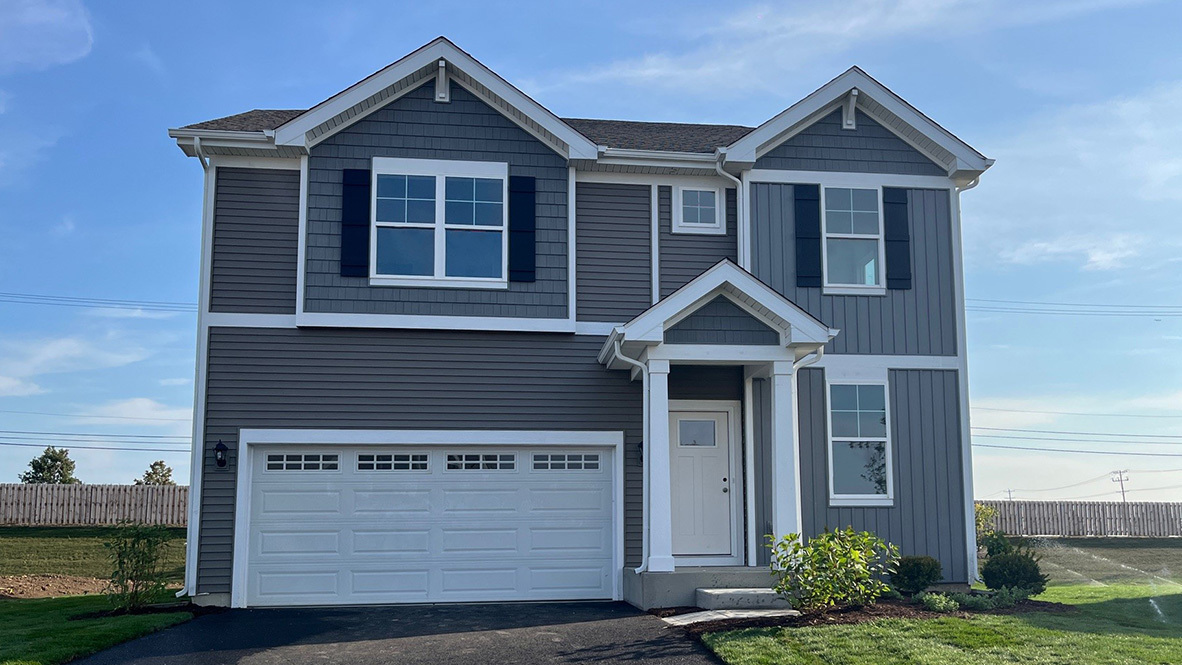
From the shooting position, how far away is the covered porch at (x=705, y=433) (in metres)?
11.7

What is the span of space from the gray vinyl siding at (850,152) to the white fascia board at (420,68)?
105 inches

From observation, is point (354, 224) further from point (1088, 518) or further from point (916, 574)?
point (1088, 518)

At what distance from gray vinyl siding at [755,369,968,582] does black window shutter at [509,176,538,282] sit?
3278 millimetres

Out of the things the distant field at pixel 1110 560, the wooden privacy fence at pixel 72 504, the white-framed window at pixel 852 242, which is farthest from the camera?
the wooden privacy fence at pixel 72 504

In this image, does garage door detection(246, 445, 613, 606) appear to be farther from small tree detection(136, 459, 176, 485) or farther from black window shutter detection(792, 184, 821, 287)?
small tree detection(136, 459, 176, 485)

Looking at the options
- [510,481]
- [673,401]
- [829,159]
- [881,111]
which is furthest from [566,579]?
[881,111]

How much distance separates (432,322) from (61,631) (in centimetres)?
519

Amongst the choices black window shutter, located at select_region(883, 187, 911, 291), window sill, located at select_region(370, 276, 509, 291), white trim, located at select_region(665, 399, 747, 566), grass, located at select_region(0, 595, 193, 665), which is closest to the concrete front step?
white trim, located at select_region(665, 399, 747, 566)

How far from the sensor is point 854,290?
45.3ft

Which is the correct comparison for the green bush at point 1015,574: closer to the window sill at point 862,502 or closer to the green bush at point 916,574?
the green bush at point 916,574

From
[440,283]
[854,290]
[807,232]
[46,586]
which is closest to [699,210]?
[807,232]

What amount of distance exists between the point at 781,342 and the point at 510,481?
3780 millimetres

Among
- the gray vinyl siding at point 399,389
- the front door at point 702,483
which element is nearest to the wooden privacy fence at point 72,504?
the gray vinyl siding at point 399,389

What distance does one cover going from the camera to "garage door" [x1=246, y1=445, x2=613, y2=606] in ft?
41.7
